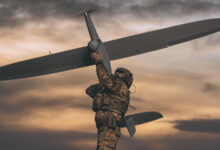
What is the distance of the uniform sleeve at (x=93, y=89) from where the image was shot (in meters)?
13.5

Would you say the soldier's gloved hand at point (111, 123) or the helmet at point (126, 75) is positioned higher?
the helmet at point (126, 75)

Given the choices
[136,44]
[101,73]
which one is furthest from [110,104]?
[136,44]

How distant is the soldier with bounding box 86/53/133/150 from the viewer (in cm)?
1323

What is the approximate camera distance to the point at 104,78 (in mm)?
12680

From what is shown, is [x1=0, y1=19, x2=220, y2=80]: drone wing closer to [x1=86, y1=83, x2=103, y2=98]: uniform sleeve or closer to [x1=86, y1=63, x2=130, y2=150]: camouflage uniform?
[x1=86, y1=83, x2=103, y2=98]: uniform sleeve

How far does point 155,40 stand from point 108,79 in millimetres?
5600

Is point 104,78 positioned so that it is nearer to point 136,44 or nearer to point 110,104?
point 110,104

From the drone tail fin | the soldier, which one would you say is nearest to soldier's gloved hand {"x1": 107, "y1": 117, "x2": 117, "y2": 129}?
the soldier

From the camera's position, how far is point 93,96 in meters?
13.7

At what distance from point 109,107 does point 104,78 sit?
1.47 metres

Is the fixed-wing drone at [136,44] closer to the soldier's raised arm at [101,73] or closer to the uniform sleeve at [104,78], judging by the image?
the uniform sleeve at [104,78]

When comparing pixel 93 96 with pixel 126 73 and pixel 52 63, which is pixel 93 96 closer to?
pixel 126 73

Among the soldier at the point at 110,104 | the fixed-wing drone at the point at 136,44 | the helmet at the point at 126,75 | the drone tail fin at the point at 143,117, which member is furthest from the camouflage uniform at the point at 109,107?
the fixed-wing drone at the point at 136,44

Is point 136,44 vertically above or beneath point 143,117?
above
